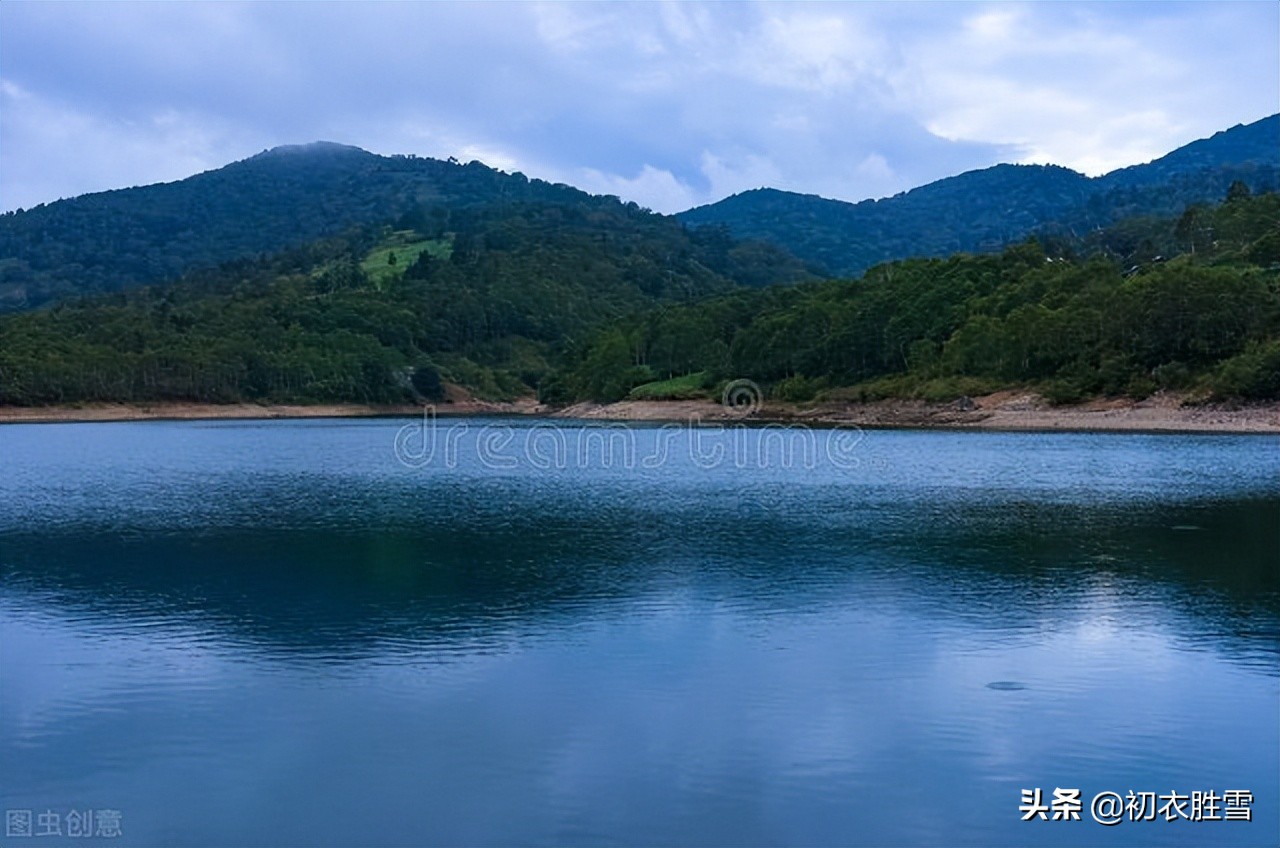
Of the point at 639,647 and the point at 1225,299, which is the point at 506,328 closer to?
the point at 1225,299

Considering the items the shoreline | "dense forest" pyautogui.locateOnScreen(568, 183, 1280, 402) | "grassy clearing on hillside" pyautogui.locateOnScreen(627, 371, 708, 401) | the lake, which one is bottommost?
the lake

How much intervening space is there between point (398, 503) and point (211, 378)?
323 ft

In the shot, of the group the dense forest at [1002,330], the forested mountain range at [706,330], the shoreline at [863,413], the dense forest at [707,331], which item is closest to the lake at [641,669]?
the shoreline at [863,413]

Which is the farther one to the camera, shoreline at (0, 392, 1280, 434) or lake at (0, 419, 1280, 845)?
shoreline at (0, 392, 1280, 434)

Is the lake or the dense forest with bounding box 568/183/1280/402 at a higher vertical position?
the dense forest with bounding box 568/183/1280/402

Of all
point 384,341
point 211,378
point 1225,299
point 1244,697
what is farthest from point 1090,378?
point 384,341

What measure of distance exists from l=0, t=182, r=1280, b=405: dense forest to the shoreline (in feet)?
4.90

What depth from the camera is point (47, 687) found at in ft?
52.0

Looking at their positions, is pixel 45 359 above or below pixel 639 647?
above

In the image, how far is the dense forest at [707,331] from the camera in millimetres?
78688

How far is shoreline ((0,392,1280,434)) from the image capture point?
7081 cm

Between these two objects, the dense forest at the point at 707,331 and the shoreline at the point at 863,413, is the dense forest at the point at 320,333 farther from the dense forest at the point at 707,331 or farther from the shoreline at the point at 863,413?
the shoreline at the point at 863,413

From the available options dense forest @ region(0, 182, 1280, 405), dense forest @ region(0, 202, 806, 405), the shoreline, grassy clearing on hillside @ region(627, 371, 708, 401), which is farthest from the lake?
dense forest @ region(0, 202, 806, 405)

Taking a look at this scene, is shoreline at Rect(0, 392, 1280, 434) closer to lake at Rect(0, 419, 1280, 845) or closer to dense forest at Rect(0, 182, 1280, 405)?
dense forest at Rect(0, 182, 1280, 405)
